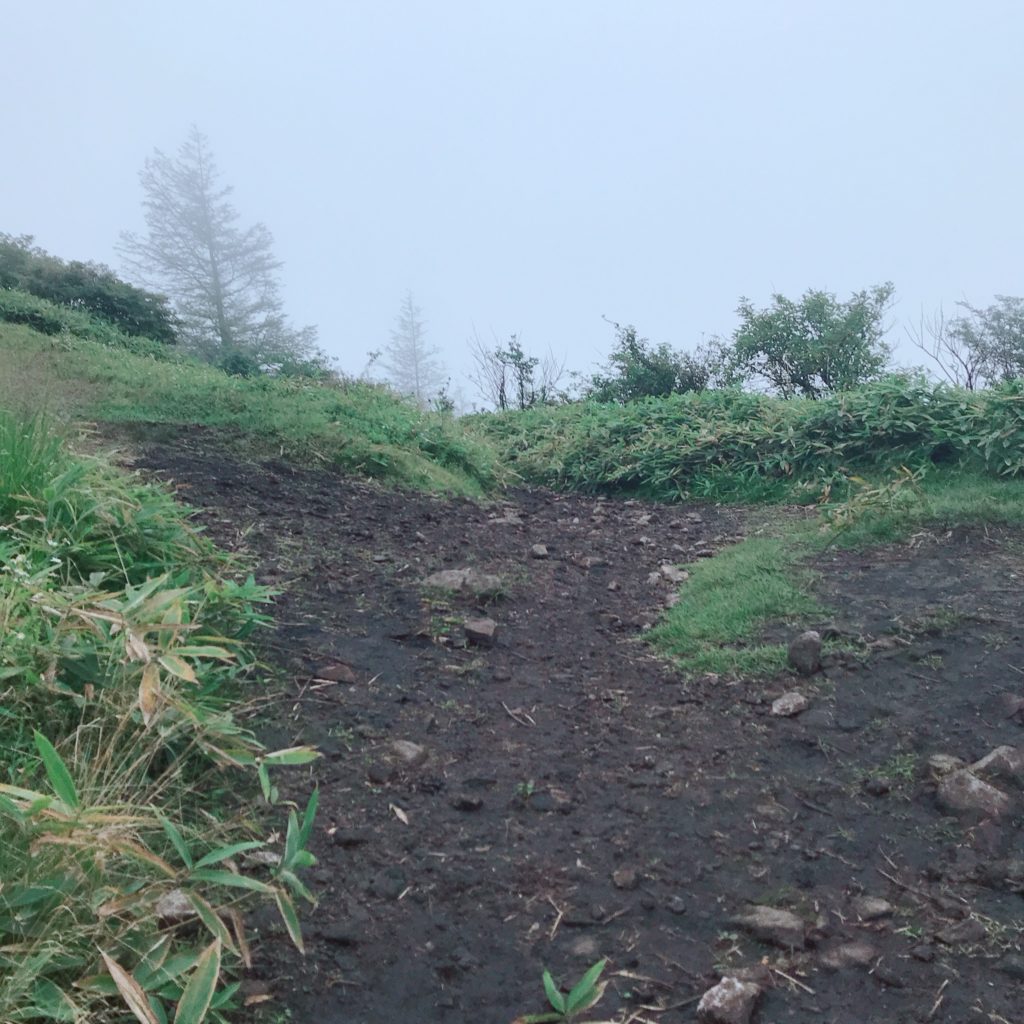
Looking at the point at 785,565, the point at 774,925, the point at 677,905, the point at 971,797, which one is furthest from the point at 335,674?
the point at 785,565

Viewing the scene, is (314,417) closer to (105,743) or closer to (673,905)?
(105,743)

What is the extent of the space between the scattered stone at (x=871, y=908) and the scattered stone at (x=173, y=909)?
131 cm

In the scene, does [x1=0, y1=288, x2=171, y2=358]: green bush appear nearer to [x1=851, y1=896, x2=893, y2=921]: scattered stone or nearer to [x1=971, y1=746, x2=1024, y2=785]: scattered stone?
[x1=971, y1=746, x2=1024, y2=785]: scattered stone

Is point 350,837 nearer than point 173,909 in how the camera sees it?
No

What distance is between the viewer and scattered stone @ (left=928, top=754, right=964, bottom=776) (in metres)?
2.49

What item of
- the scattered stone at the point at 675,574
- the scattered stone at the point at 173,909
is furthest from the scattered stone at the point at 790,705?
the scattered stone at the point at 173,909

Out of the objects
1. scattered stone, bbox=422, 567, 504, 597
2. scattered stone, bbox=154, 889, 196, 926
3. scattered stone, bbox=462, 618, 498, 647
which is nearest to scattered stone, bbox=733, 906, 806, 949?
scattered stone, bbox=154, 889, 196, 926

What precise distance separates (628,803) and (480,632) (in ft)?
3.58

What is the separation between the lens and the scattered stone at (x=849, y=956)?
1.85 meters

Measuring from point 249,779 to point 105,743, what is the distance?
1.15 ft

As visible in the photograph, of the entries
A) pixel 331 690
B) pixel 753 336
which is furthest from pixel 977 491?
pixel 753 336

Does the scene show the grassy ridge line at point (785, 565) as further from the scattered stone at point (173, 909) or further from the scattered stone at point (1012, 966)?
the scattered stone at point (173, 909)

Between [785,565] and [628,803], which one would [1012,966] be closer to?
[628,803]

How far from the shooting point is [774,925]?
194 cm
